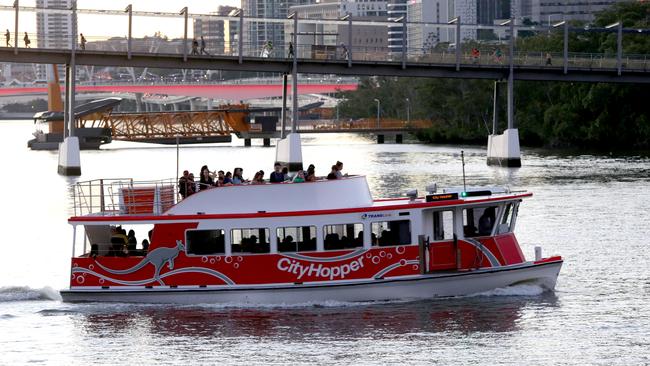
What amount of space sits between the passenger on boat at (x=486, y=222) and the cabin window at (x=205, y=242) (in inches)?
259

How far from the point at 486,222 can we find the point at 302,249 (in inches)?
189

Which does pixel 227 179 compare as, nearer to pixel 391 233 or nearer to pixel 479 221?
pixel 391 233

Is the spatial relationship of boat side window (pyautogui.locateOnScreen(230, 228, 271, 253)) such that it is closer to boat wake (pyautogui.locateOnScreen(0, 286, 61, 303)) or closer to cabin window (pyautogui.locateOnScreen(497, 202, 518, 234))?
boat wake (pyautogui.locateOnScreen(0, 286, 61, 303))

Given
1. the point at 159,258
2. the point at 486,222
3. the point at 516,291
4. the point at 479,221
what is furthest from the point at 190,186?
the point at 516,291

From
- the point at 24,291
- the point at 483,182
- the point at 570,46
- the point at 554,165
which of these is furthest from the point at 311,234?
the point at 570,46

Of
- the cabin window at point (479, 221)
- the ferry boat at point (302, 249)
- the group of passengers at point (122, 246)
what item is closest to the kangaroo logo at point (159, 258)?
the ferry boat at point (302, 249)

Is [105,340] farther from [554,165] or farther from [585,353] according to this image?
[554,165]

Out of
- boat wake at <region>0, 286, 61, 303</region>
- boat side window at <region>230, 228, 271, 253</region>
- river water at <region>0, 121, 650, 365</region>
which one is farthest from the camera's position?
boat wake at <region>0, 286, 61, 303</region>

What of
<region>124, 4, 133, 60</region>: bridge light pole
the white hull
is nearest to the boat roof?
the white hull

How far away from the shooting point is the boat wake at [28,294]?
39.5 m

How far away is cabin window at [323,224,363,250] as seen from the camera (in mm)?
37688

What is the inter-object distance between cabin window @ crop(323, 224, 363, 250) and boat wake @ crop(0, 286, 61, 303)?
7.43m

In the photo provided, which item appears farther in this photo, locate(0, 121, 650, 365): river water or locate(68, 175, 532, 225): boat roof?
locate(68, 175, 532, 225): boat roof

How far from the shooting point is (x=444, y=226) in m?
38.1
